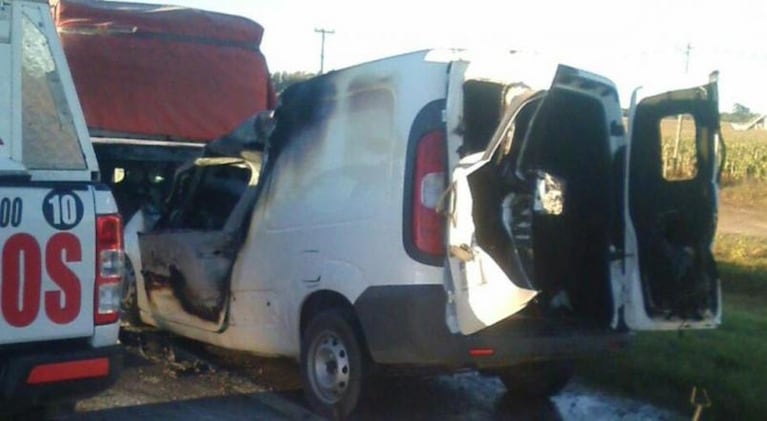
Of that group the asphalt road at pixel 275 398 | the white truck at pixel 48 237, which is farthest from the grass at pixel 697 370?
the white truck at pixel 48 237

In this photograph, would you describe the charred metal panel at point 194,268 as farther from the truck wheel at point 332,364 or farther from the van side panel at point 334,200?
the truck wheel at point 332,364

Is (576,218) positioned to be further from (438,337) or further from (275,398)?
(275,398)

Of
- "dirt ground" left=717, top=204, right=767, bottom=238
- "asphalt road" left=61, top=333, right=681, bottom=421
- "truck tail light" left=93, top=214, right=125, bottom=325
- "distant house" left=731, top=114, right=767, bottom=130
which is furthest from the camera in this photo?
"distant house" left=731, top=114, right=767, bottom=130

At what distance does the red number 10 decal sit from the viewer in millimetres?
Result: 5137

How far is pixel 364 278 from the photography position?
707 cm

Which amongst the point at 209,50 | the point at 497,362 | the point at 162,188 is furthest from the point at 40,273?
the point at 209,50

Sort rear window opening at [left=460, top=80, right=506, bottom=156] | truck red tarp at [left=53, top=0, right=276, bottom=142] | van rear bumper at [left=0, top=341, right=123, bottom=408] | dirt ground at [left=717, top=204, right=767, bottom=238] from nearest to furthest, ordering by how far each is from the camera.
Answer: van rear bumper at [left=0, top=341, right=123, bottom=408] → rear window opening at [left=460, top=80, right=506, bottom=156] → truck red tarp at [left=53, top=0, right=276, bottom=142] → dirt ground at [left=717, top=204, right=767, bottom=238]

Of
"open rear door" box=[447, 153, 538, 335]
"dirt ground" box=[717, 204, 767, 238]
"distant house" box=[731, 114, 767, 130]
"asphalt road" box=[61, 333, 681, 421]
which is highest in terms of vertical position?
"open rear door" box=[447, 153, 538, 335]

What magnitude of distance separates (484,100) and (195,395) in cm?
296

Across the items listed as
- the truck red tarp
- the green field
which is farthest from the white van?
the truck red tarp

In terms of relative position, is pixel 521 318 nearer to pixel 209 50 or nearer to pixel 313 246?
pixel 313 246

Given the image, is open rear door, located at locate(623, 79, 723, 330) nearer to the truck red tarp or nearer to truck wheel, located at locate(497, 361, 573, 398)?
truck wheel, located at locate(497, 361, 573, 398)

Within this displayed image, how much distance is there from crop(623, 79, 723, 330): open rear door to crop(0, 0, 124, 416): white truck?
136 inches

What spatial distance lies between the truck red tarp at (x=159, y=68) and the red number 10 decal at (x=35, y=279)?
644cm
